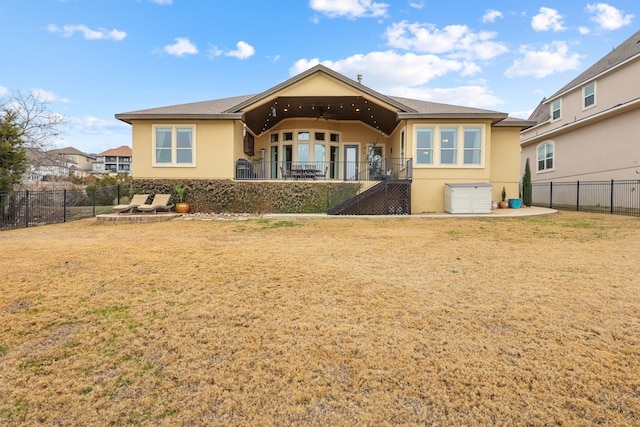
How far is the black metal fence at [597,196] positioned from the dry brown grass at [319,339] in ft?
37.5

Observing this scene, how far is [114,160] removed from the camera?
86.4m

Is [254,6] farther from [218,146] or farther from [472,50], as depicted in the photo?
[472,50]

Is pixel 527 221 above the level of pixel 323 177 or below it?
below

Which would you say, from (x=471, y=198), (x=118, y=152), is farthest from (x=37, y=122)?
(x=118, y=152)

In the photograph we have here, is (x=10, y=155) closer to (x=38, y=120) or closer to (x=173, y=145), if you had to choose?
(x=173, y=145)

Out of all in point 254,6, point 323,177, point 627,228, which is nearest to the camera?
point 627,228

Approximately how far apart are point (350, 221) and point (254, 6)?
14741 millimetres

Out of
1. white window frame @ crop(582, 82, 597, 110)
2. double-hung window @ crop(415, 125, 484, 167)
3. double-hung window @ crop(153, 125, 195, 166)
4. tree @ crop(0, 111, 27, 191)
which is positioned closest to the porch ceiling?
double-hung window @ crop(415, 125, 484, 167)

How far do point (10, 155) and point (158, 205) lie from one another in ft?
21.8

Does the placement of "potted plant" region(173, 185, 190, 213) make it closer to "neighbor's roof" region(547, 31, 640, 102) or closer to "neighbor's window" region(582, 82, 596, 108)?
"neighbor's roof" region(547, 31, 640, 102)

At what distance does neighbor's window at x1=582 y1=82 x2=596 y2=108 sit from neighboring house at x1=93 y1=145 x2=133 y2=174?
298 feet

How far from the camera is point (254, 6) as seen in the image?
62.0ft

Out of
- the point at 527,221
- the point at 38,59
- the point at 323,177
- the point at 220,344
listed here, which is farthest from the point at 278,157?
the point at 38,59

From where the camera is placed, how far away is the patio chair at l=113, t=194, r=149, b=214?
13.0m
